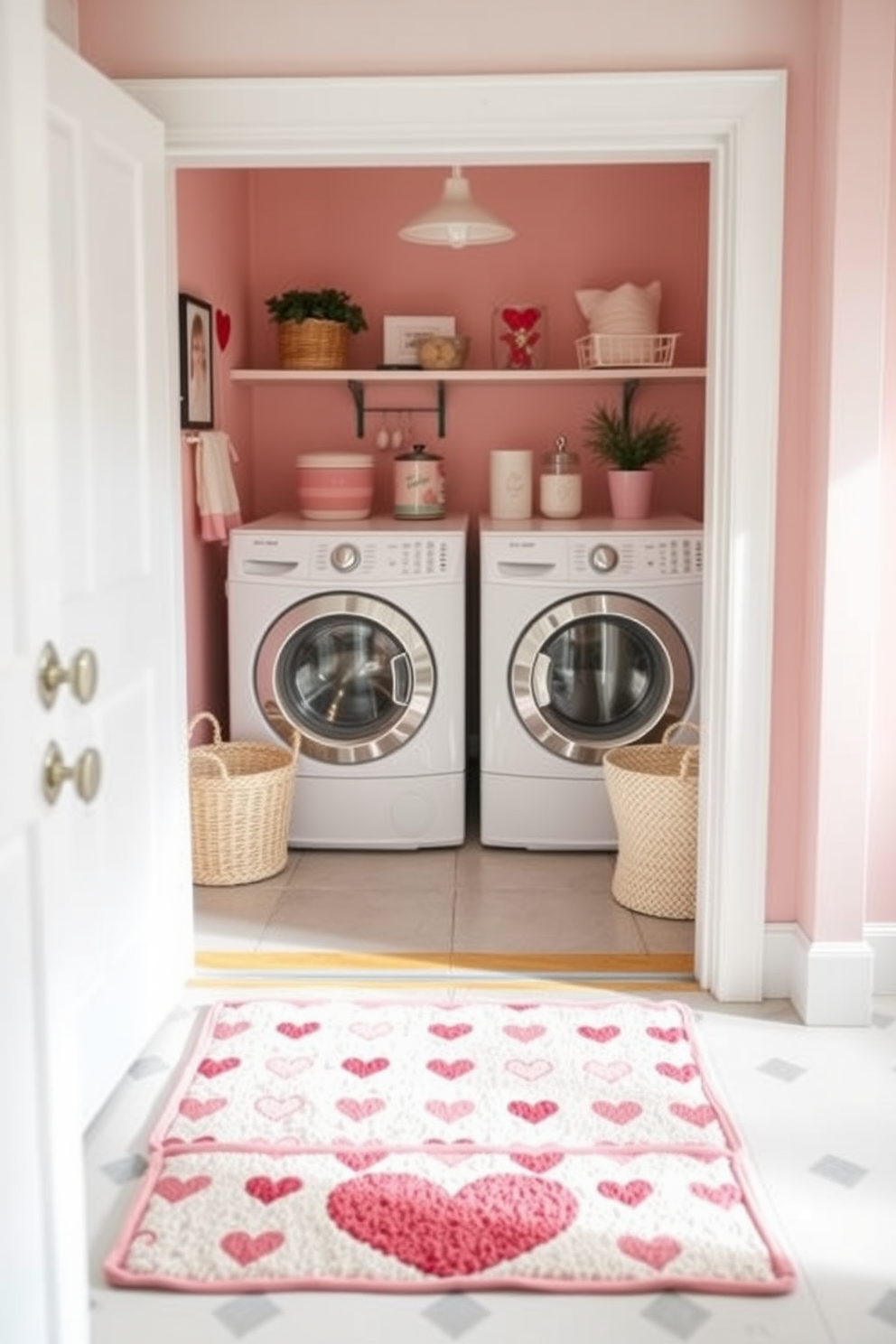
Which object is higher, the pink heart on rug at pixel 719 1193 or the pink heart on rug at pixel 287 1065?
the pink heart on rug at pixel 287 1065

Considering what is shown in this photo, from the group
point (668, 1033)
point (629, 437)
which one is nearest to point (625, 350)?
point (629, 437)

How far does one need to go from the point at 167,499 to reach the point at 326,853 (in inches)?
61.9

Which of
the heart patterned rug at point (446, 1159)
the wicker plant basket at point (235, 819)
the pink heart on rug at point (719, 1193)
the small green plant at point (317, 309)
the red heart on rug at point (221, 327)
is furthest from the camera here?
the small green plant at point (317, 309)

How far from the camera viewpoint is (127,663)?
9.09 feet

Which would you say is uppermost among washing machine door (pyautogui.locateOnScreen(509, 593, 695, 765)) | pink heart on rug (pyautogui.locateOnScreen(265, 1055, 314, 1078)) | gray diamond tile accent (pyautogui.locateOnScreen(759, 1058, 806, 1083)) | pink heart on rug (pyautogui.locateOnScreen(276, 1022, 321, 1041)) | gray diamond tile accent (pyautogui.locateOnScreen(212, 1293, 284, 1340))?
washing machine door (pyautogui.locateOnScreen(509, 593, 695, 765))

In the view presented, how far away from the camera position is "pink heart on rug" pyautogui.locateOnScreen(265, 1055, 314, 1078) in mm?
2785

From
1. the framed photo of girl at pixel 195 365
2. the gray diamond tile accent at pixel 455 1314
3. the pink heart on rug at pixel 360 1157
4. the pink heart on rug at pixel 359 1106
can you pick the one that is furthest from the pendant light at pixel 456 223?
the gray diamond tile accent at pixel 455 1314

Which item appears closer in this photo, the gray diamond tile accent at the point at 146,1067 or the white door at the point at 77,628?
the white door at the point at 77,628

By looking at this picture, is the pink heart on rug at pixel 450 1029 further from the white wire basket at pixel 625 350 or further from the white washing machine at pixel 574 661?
the white wire basket at pixel 625 350

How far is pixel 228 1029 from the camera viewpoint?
2.98 metres

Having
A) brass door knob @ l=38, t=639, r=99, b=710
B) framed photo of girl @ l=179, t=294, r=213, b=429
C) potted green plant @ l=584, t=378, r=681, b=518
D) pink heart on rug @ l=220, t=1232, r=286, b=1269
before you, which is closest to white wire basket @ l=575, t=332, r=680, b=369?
potted green plant @ l=584, t=378, r=681, b=518

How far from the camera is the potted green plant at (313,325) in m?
4.61

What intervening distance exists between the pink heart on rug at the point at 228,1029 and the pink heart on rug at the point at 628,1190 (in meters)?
0.92

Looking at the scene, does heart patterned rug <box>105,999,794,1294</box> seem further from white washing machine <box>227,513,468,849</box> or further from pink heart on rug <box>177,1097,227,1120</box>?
white washing machine <box>227,513,468,849</box>
